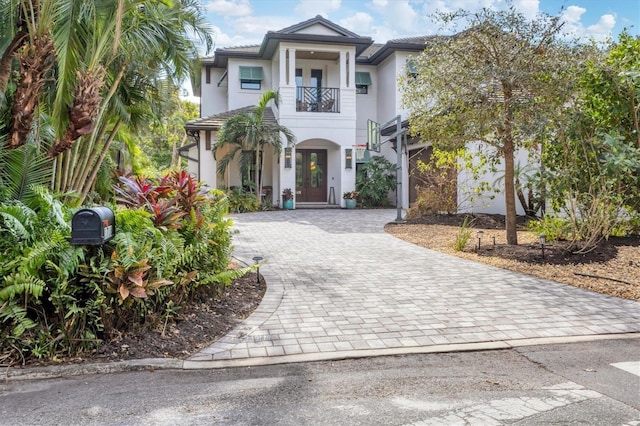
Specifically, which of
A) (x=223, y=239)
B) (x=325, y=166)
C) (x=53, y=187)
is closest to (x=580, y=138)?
(x=223, y=239)

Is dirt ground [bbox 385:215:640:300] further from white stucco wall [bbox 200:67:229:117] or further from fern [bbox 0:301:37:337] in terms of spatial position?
white stucco wall [bbox 200:67:229:117]

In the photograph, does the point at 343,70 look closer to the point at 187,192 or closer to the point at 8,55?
the point at 187,192

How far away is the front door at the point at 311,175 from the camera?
22.2 m

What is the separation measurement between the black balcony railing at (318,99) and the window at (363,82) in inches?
108

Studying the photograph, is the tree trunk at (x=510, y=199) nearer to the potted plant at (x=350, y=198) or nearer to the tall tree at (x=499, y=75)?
the tall tree at (x=499, y=75)

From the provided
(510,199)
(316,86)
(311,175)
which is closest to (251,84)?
(316,86)

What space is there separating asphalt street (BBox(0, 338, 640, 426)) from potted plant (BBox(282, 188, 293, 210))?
51.1 feet

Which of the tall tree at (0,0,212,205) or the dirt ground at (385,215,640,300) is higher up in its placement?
the tall tree at (0,0,212,205)

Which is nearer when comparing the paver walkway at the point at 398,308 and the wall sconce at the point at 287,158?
the paver walkway at the point at 398,308

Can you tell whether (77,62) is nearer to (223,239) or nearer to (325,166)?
(223,239)

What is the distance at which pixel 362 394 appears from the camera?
345 centimetres

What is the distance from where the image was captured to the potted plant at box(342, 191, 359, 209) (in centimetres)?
2011

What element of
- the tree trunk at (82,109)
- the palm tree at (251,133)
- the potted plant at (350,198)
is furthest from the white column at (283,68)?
the tree trunk at (82,109)

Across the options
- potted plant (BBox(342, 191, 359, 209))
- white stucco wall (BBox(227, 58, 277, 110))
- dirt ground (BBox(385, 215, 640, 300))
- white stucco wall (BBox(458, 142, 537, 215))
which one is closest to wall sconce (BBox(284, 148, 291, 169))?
potted plant (BBox(342, 191, 359, 209))
